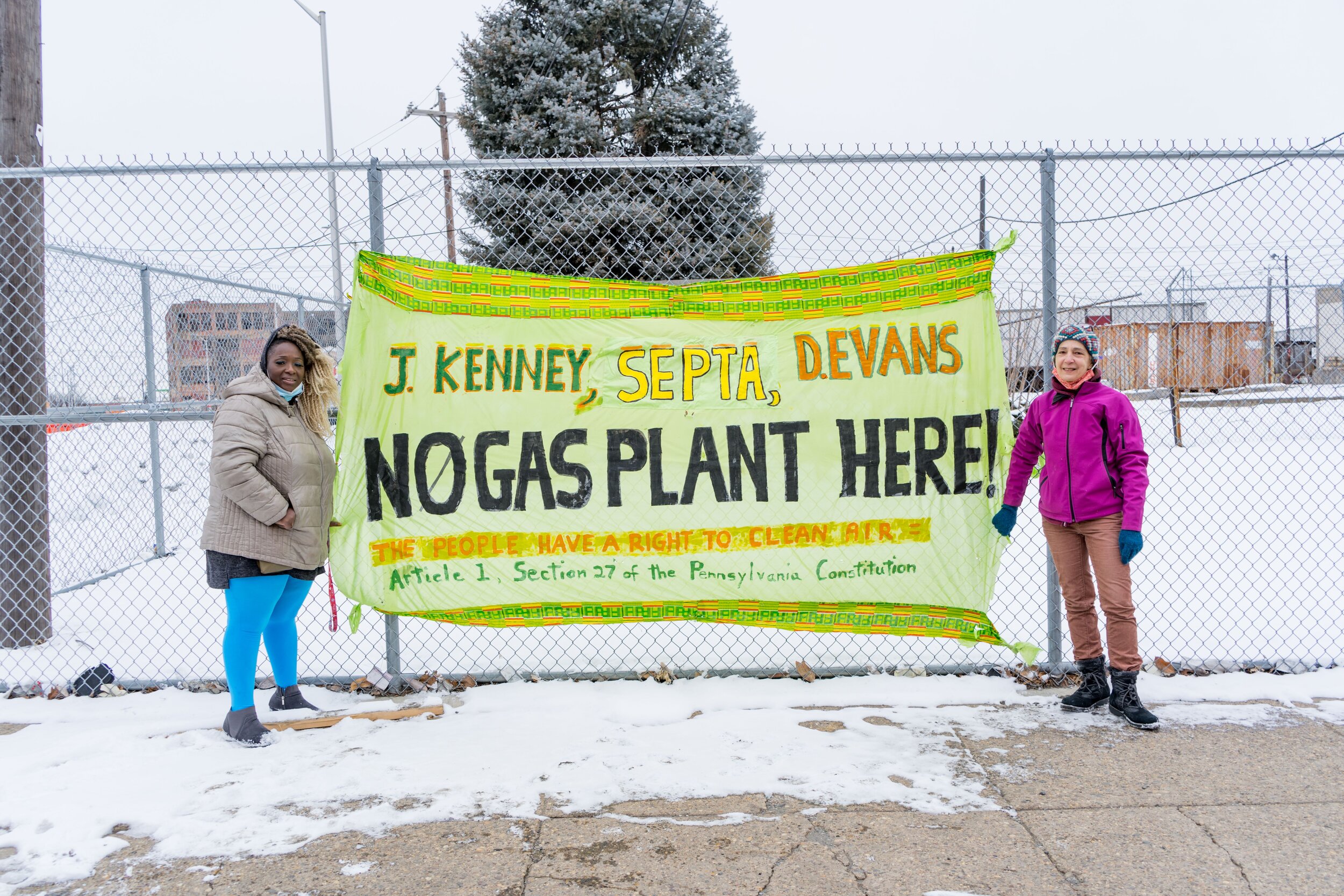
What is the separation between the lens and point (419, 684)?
416 centimetres

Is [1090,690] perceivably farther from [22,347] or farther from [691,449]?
[22,347]

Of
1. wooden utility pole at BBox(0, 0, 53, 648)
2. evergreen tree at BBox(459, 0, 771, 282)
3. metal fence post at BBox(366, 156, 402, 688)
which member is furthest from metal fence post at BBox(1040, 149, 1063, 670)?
evergreen tree at BBox(459, 0, 771, 282)

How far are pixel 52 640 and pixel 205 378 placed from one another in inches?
149

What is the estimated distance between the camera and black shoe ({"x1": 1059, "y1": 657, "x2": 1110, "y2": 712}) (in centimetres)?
383

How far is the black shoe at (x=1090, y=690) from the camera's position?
3.83m

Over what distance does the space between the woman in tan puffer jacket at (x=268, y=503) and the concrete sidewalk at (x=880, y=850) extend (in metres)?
0.97

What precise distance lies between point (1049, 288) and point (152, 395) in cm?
686

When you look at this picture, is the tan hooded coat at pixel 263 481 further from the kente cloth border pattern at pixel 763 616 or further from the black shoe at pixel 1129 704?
the black shoe at pixel 1129 704

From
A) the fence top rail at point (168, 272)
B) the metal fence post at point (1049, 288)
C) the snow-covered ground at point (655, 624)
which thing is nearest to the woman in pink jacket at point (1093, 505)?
the metal fence post at point (1049, 288)

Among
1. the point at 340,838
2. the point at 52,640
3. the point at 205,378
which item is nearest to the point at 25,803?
the point at 340,838

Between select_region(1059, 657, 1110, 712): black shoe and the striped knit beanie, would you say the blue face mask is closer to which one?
the striped knit beanie

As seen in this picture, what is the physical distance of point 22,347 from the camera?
4.79 m

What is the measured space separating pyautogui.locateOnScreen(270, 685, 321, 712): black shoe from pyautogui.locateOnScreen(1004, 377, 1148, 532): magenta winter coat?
11.5ft

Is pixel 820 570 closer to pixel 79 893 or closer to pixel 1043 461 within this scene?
pixel 1043 461
